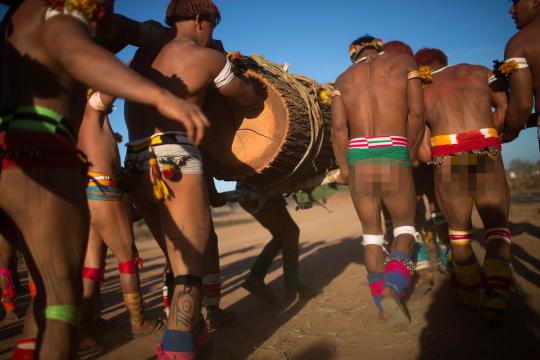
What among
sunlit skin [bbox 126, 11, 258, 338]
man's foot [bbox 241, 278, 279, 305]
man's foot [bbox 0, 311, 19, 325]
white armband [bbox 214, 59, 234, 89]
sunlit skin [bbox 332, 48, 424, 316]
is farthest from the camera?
man's foot [bbox 0, 311, 19, 325]

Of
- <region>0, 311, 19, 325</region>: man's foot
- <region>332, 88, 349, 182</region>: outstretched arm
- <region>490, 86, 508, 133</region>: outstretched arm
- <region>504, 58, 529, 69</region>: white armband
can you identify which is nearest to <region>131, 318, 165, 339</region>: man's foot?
<region>0, 311, 19, 325</region>: man's foot

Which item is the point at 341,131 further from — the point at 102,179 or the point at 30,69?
the point at 30,69

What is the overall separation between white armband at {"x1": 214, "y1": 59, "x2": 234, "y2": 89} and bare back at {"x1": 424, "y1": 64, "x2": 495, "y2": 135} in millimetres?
1753

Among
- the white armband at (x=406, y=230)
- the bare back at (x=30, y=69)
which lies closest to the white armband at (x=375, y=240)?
the white armband at (x=406, y=230)

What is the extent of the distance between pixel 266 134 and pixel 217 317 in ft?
5.17

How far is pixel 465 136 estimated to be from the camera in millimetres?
2699

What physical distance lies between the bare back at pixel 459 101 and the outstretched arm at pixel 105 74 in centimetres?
226

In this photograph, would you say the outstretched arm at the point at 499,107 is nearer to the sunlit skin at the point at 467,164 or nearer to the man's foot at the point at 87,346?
the sunlit skin at the point at 467,164

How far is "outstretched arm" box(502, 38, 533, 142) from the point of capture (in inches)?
102

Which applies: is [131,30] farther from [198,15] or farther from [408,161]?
[408,161]

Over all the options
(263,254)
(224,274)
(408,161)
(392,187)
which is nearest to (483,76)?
(408,161)

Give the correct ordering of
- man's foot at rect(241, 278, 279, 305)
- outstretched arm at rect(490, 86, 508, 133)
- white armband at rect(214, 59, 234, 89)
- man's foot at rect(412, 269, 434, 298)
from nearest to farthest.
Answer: white armband at rect(214, 59, 234, 89) → outstretched arm at rect(490, 86, 508, 133) → man's foot at rect(412, 269, 434, 298) → man's foot at rect(241, 278, 279, 305)

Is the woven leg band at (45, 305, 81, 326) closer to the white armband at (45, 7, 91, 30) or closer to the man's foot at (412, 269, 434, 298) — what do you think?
the white armband at (45, 7, 91, 30)

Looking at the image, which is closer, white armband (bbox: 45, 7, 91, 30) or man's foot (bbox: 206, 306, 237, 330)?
white armband (bbox: 45, 7, 91, 30)
